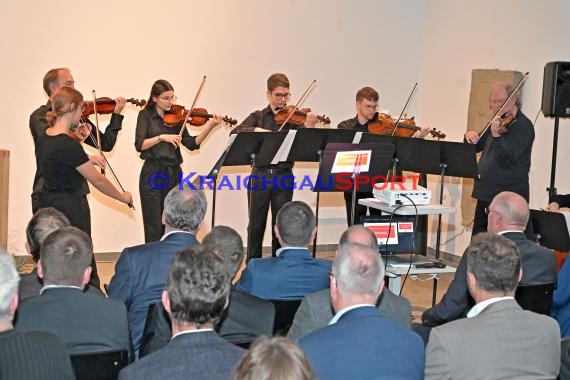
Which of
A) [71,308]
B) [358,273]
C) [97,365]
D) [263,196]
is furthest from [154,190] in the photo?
[358,273]

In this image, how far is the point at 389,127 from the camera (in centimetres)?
710

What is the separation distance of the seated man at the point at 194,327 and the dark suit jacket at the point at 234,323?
63cm

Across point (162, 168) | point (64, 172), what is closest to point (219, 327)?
point (64, 172)

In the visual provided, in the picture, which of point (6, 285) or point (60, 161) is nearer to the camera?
point (6, 285)

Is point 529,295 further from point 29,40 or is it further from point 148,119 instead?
point 29,40

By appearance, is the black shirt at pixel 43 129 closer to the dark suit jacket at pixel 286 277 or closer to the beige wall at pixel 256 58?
the beige wall at pixel 256 58

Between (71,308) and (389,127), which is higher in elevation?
(389,127)

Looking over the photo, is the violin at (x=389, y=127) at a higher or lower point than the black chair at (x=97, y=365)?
higher

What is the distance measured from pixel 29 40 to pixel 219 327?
4871 millimetres

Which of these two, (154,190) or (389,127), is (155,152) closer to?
(154,190)

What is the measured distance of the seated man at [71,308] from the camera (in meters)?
2.78

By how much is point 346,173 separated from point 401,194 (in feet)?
2.19

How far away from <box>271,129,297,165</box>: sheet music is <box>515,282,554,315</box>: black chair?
263cm

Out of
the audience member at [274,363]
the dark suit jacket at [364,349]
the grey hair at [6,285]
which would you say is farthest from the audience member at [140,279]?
the audience member at [274,363]
